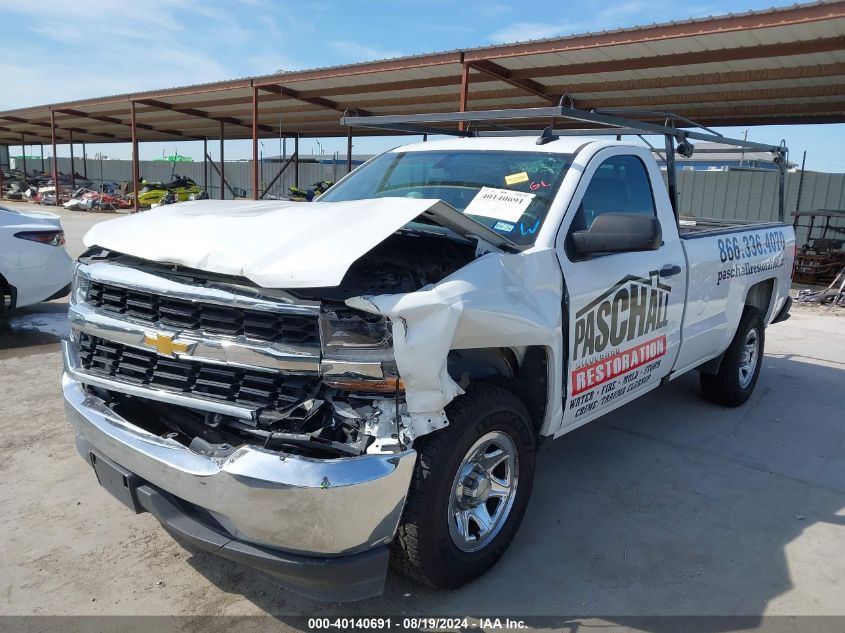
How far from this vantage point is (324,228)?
253 centimetres

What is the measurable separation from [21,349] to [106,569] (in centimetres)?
436

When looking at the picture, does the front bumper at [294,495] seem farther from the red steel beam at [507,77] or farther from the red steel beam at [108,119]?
the red steel beam at [108,119]

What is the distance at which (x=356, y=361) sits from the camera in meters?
2.28

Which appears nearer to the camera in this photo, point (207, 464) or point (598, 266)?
point (207, 464)

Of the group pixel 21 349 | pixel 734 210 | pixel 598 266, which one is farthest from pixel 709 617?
pixel 734 210

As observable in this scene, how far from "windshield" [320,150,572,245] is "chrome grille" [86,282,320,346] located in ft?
4.09

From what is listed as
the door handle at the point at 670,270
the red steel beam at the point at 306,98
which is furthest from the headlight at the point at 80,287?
the red steel beam at the point at 306,98

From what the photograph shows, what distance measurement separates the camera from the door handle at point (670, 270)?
12.8 feet

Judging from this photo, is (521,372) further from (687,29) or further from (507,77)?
(507,77)

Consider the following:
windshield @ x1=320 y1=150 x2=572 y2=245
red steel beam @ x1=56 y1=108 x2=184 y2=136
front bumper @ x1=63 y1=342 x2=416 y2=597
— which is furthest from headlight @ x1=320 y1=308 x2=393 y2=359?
red steel beam @ x1=56 y1=108 x2=184 y2=136

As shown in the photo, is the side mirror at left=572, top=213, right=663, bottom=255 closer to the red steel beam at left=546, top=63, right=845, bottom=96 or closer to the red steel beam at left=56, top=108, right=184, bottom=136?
the red steel beam at left=546, top=63, right=845, bottom=96

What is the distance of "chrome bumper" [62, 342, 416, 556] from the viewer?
2.15m

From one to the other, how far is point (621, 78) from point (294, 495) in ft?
38.9

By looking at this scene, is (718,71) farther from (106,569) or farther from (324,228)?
(106,569)
